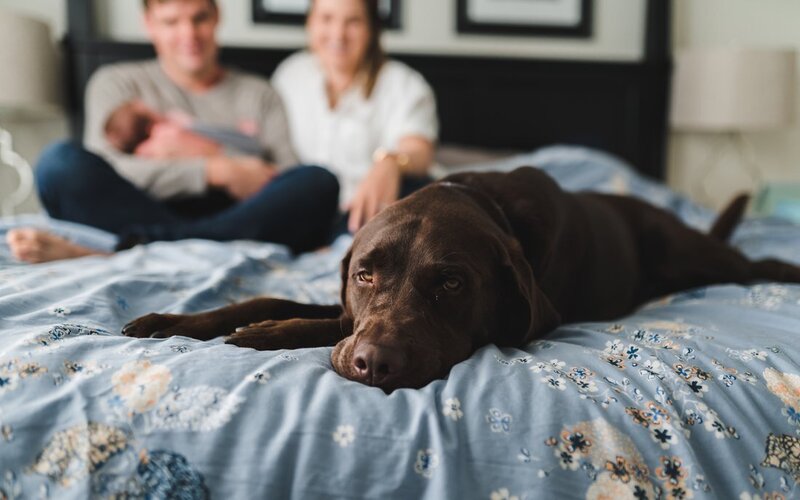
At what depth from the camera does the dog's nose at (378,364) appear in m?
1.01

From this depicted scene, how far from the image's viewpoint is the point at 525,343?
4.25ft

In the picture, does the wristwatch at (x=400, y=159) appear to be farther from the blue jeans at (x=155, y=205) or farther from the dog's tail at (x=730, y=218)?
the dog's tail at (x=730, y=218)

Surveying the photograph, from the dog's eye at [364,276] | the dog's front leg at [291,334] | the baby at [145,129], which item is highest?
the baby at [145,129]

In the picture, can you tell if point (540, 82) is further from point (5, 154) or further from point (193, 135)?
point (5, 154)

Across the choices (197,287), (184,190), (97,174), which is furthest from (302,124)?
(197,287)

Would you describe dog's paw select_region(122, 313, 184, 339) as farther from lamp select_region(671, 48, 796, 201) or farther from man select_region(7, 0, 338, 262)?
lamp select_region(671, 48, 796, 201)

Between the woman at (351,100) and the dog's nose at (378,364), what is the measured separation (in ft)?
6.09

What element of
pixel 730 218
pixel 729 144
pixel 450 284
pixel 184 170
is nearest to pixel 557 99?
pixel 729 144

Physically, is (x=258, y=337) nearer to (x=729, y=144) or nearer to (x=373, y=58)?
(x=373, y=58)

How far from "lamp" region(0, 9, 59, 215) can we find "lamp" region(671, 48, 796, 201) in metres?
3.43

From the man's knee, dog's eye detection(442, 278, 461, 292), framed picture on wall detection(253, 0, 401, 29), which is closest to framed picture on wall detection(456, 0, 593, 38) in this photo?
framed picture on wall detection(253, 0, 401, 29)

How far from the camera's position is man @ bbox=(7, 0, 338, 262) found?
2234mm

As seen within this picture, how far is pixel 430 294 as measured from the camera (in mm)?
1203

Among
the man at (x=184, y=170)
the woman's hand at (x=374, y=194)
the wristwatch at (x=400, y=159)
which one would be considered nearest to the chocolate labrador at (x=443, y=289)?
the woman's hand at (x=374, y=194)
